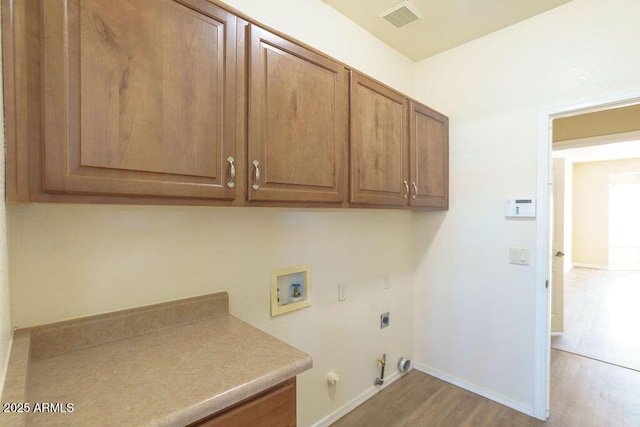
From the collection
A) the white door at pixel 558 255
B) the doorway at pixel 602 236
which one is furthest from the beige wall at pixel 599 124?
the doorway at pixel 602 236

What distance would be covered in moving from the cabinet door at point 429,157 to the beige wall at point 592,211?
7.20m

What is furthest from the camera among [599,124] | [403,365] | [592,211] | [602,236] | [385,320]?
[592,211]

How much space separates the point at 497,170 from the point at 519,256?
639 millimetres

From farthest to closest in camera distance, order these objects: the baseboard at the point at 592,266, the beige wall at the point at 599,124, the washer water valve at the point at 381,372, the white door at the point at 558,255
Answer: the baseboard at the point at 592,266, the white door at the point at 558,255, the beige wall at the point at 599,124, the washer water valve at the point at 381,372

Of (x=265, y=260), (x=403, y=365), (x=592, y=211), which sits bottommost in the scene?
(x=403, y=365)

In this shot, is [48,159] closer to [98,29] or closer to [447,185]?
[98,29]

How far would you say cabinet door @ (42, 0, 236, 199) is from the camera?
2.70 feet

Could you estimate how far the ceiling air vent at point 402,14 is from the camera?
1972mm

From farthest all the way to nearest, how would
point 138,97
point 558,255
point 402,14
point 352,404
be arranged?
point 558,255
point 352,404
point 402,14
point 138,97

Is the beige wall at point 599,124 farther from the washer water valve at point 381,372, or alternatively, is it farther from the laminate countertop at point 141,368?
the laminate countertop at point 141,368

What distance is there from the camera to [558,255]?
11.6ft

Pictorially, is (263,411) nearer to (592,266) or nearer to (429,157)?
(429,157)

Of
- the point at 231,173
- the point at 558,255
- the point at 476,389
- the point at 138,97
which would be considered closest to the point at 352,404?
the point at 476,389

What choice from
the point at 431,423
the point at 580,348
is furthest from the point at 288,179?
the point at 580,348
